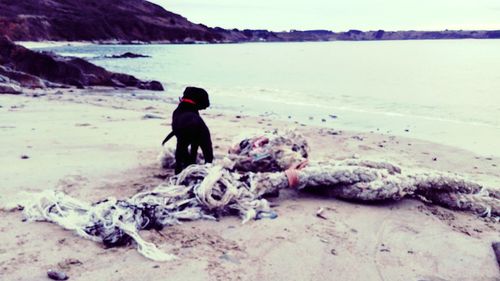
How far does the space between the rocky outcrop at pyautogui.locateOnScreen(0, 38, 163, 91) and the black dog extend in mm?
11968

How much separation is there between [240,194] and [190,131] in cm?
96

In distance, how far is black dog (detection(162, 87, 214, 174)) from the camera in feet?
16.4

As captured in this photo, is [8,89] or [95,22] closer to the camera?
[8,89]

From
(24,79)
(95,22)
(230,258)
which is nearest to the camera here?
(230,258)

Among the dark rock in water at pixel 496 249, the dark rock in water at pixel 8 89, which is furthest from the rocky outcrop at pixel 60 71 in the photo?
the dark rock in water at pixel 496 249

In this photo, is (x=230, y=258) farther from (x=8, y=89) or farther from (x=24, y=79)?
(x=24, y=79)

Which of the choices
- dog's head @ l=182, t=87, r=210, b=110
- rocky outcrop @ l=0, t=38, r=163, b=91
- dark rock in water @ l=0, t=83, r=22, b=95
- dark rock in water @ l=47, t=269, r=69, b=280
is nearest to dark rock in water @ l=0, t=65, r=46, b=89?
rocky outcrop @ l=0, t=38, r=163, b=91

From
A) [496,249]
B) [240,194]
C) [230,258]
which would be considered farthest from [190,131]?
[496,249]

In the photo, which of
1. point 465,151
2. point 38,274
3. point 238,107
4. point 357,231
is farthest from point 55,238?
point 238,107

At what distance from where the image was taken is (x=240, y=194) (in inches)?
173

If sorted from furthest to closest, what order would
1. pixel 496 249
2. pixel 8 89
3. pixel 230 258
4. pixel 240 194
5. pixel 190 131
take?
pixel 8 89 → pixel 190 131 → pixel 240 194 → pixel 496 249 → pixel 230 258

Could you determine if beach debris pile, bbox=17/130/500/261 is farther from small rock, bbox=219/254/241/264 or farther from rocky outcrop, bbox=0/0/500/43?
rocky outcrop, bbox=0/0/500/43

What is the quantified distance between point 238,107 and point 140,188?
30.6 ft

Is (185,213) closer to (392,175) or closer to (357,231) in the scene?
(357,231)
